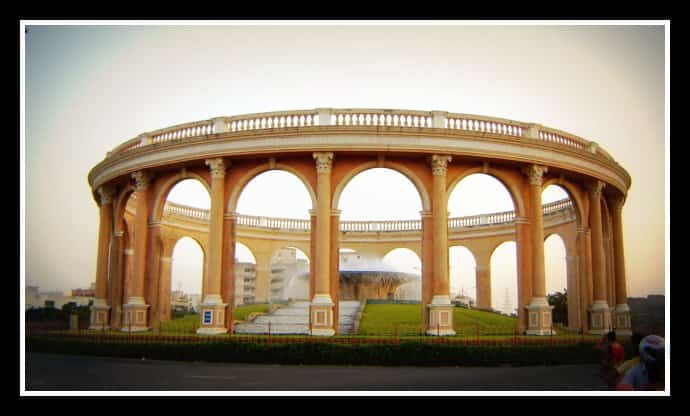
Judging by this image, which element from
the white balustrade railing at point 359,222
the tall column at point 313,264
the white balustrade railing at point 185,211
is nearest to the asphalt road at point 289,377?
the tall column at point 313,264

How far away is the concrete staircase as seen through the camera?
27.3 meters

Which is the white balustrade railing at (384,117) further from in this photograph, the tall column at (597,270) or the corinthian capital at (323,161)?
the tall column at (597,270)

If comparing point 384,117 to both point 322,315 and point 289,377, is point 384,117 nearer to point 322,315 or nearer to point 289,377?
point 322,315

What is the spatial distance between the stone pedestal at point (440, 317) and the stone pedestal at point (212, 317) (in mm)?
8036

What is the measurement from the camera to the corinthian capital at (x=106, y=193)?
3008 cm

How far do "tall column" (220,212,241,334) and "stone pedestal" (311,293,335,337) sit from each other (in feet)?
13.6

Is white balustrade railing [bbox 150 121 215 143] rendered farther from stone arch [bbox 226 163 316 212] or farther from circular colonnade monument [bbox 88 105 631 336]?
stone arch [bbox 226 163 316 212]

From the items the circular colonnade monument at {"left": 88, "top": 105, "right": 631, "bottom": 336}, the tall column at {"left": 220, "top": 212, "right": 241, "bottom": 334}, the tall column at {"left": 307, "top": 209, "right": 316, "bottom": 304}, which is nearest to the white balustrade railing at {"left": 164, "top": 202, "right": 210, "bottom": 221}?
the circular colonnade monument at {"left": 88, "top": 105, "right": 631, "bottom": 336}

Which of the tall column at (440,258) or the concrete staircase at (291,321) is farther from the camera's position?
the concrete staircase at (291,321)

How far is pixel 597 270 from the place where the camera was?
2719 centimetres

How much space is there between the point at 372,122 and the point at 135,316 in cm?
1315

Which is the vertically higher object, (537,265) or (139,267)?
(537,265)

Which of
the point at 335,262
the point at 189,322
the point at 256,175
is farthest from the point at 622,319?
the point at 189,322
